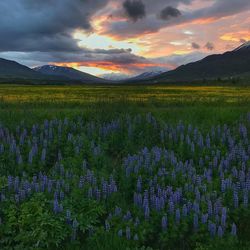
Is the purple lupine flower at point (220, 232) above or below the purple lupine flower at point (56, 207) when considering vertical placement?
below

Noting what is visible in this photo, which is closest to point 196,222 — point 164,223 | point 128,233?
point 164,223

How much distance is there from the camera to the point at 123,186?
30.2ft

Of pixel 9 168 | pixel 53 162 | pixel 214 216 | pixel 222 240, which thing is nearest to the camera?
pixel 222 240

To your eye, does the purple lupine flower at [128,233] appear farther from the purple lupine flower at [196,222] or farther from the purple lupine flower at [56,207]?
the purple lupine flower at [56,207]

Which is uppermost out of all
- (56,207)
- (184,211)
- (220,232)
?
(56,207)

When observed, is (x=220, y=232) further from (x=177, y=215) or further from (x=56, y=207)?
(x=56, y=207)

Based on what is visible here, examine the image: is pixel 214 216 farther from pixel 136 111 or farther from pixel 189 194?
pixel 136 111

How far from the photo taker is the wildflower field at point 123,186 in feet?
24.5

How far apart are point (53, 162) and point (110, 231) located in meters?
4.38

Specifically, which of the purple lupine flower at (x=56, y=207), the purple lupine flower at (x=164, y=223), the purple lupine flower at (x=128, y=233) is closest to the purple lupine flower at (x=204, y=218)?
the purple lupine flower at (x=164, y=223)

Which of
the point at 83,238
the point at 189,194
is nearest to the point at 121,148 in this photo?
the point at 189,194

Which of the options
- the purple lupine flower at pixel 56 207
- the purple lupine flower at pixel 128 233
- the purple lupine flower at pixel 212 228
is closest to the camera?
the purple lupine flower at pixel 128 233

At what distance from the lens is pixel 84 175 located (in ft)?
30.9

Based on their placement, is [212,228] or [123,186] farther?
[123,186]
